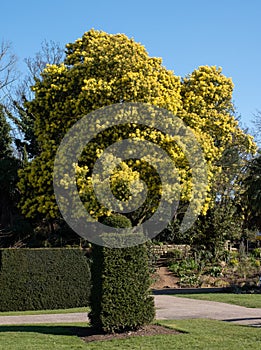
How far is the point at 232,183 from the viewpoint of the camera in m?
28.9

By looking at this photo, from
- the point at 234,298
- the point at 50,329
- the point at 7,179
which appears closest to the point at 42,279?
the point at 50,329

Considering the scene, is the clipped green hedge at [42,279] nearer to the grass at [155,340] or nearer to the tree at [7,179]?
the grass at [155,340]

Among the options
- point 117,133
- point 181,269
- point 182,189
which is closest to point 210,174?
point 182,189

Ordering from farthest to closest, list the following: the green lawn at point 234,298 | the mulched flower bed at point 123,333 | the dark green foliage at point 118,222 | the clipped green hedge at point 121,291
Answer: the green lawn at point 234,298
the dark green foliage at point 118,222
the clipped green hedge at point 121,291
the mulched flower bed at point 123,333

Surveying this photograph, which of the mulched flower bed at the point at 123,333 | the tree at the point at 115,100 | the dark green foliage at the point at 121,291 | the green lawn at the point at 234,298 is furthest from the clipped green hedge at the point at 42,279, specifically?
the dark green foliage at the point at 121,291

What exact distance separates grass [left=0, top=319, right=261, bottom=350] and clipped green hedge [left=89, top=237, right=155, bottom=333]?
1.63 ft

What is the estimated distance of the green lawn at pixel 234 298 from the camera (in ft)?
53.1

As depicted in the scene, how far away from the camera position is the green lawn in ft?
53.1

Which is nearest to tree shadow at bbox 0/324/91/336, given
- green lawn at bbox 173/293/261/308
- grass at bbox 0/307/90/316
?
grass at bbox 0/307/90/316

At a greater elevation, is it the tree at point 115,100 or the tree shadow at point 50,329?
the tree at point 115,100

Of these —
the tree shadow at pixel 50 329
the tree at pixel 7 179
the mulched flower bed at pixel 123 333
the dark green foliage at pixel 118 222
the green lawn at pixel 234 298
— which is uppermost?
the tree at pixel 7 179

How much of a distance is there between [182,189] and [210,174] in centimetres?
173

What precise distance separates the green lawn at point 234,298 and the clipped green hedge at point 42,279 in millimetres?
3761

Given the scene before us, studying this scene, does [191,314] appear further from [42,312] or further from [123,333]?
[42,312]
